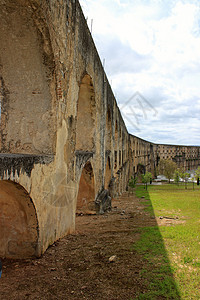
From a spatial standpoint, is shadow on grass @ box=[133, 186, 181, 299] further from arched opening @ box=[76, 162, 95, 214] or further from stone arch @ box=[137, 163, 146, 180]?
stone arch @ box=[137, 163, 146, 180]

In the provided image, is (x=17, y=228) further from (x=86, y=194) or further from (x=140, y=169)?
(x=140, y=169)

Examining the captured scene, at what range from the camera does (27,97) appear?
470 centimetres

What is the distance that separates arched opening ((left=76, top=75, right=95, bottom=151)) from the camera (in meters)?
8.75

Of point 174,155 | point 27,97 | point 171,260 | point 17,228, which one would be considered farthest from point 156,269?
point 174,155

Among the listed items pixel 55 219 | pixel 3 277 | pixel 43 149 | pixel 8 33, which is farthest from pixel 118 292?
pixel 8 33

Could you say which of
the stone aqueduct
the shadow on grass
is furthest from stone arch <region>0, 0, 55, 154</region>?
the shadow on grass

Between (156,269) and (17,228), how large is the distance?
2588 mm

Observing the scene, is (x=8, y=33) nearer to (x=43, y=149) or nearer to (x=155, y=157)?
(x=43, y=149)

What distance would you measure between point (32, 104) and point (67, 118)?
1.00 m

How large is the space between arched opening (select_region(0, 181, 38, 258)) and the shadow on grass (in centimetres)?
204

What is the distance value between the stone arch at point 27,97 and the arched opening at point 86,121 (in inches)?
161

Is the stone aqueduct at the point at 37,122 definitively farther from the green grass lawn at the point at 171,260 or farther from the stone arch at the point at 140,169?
the stone arch at the point at 140,169

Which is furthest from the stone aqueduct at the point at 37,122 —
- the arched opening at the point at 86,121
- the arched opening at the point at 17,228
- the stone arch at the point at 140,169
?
the stone arch at the point at 140,169

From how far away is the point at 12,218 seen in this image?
13.9 feet
